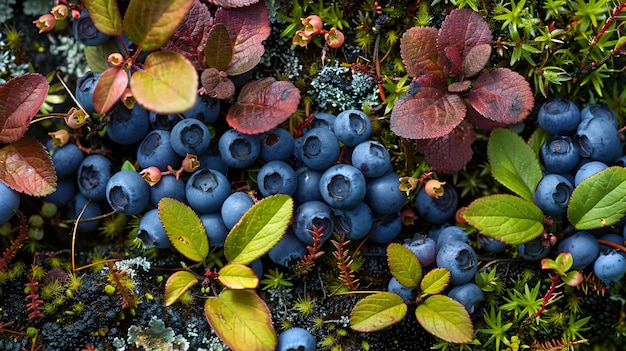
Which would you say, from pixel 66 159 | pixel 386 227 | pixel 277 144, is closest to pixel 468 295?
pixel 386 227

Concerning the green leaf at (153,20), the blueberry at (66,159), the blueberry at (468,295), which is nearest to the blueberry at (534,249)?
the blueberry at (468,295)

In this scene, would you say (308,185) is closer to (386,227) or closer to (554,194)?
(386,227)

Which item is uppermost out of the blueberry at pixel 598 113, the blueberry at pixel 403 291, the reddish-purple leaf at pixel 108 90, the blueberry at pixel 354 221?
the reddish-purple leaf at pixel 108 90

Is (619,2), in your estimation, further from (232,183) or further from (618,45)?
(232,183)

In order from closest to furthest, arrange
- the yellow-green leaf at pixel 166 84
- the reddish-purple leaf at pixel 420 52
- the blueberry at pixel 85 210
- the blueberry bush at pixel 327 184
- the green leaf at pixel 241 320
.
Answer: the yellow-green leaf at pixel 166 84
the green leaf at pixel 241 320
the blueberry bush at pixel 327 184
the reddish-purple leaf at pixel 420 52
the blueberry at pixel 85 210

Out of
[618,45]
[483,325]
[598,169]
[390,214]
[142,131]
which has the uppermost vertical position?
[618,45]

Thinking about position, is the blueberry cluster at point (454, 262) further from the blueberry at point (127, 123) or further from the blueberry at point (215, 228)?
the blueberry at point (127, 123)

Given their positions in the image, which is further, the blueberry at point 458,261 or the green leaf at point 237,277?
the blueberry at point 458,261

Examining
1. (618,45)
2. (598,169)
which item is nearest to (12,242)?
(598,169)
